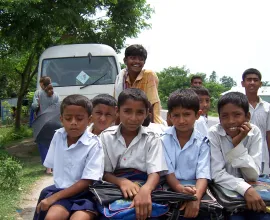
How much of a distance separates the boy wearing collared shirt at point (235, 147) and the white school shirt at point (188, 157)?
61 mm

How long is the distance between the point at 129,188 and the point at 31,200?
10.6ft

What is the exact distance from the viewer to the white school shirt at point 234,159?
223 centimetres

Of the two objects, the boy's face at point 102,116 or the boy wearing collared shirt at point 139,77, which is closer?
the boy's face at point 102,116

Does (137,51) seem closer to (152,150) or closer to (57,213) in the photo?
(152,150)

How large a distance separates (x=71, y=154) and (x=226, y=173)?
3.33ft

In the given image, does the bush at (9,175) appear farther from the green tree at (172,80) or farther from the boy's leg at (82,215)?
the green tree at (172,80)

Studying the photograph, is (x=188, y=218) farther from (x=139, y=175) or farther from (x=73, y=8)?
(x=73, y=8)

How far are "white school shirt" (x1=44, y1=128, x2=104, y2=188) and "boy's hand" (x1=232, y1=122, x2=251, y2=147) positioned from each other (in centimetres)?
87

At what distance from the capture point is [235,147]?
7.51 ft

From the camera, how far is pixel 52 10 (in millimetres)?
8258

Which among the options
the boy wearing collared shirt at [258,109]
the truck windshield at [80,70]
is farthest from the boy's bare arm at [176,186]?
the truck windshield at [80,70]

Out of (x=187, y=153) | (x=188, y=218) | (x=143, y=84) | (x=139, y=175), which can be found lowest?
(x=188, y=218)

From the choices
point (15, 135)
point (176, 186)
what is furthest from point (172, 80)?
point (176, 186)

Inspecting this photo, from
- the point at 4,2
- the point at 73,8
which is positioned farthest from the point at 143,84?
the point at 73,8
